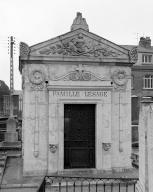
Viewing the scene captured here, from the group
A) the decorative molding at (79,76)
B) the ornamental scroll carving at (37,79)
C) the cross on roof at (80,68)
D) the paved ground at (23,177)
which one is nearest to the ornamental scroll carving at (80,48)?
the cross on roof at (80,68)

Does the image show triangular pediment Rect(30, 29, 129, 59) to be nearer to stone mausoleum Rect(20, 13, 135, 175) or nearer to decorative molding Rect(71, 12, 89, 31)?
stone mausoleum Rect(20, 13, 135, 175)

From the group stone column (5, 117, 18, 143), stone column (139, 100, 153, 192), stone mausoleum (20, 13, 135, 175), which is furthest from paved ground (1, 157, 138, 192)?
stone column (5, 117, 18, 143)

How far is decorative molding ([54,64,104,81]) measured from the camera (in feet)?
35.3

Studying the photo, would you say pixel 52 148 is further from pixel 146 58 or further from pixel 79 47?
pixel 146 58

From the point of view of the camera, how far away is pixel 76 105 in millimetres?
10938

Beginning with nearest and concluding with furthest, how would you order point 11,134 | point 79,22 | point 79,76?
point 79,76, point 79,22, point 11,134

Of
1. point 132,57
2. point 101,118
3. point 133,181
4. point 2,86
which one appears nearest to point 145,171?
point 133,181

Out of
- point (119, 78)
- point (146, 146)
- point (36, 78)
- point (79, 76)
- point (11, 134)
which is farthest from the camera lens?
point (11, 134)

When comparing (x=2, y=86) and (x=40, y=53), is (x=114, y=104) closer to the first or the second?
(x=40, y=53)

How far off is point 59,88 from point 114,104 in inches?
81.2

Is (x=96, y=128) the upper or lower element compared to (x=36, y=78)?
lower

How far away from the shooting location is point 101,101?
35.6 ft

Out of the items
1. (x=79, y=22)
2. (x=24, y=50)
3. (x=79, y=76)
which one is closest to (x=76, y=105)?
(x=79, y=76)

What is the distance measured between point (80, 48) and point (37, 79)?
1.87m
